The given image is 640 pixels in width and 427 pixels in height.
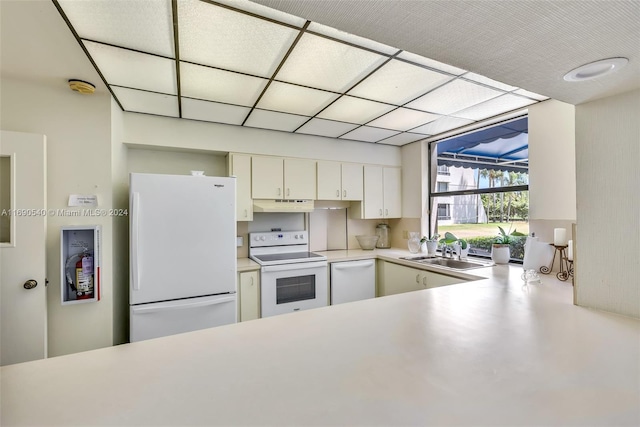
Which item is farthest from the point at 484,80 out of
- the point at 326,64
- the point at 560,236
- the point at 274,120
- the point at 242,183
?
the point at 242,183

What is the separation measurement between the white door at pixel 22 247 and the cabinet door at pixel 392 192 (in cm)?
338

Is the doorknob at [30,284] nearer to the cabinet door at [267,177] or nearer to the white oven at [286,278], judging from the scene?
the white oven at [286,278]

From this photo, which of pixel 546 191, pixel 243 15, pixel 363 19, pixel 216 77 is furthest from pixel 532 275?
pixel 216 77

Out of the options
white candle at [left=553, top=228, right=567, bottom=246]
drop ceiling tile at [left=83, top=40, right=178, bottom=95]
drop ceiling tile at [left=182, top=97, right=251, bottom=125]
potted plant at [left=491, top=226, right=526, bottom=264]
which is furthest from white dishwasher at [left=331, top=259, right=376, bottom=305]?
drop ceiling tile at [left=83, top=40, right=178, bottom=95]

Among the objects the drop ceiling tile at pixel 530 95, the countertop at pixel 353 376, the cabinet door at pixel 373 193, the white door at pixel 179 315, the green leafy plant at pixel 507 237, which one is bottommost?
the white door at pixel 179 315

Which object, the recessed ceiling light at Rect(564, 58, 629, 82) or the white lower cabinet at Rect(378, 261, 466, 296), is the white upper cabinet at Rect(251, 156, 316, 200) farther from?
the recessed ceiling light at Rect(564, 58, 629, 82)

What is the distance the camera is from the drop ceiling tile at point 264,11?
4.12 feet

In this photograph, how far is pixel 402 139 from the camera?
3.55 meters

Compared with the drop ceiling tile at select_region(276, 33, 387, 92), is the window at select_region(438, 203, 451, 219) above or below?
below

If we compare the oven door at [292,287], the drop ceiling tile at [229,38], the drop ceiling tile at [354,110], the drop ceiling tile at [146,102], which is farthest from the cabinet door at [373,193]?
the drop ceiling tile at [146,102]

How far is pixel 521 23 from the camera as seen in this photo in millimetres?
737

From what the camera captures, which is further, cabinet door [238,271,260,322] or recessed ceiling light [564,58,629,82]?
cabinet door [238,271,260,322]

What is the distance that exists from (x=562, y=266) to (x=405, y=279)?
1.28 metres

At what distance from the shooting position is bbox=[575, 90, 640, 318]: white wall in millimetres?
→ 1077
